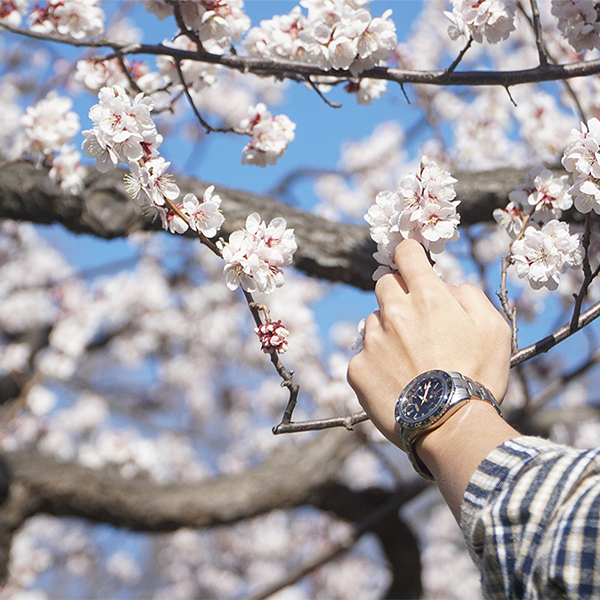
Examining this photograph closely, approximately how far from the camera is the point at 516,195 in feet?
4.85

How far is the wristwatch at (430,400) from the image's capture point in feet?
2.73

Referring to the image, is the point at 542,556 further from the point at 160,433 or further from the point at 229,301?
the point at 160,433

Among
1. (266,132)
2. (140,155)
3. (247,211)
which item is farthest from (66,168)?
(140,155)

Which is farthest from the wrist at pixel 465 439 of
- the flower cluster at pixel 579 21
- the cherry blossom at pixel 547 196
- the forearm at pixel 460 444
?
the flower cluster at pixel 579 21

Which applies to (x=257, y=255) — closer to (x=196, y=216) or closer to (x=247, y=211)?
(x=196, y=216)

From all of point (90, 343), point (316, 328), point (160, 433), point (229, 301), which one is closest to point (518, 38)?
point (316, 328)

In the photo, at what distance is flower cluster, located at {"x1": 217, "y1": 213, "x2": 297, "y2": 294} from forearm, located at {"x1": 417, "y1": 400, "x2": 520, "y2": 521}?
53 centimetres

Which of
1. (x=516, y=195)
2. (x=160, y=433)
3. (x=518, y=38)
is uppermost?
(x=518, y=38)

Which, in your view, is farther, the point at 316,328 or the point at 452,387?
the point at 316,328

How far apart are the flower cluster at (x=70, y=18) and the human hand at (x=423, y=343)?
1.54m

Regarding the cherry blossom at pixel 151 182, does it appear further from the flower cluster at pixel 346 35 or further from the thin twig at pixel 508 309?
the thin twig at pixel 508 309

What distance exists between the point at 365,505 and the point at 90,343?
3470 mm

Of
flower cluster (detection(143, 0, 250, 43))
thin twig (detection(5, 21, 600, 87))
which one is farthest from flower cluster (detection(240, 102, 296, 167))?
flower cluster (detection(143, 0, 250, 43))

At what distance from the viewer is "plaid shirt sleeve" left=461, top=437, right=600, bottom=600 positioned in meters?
0.60
